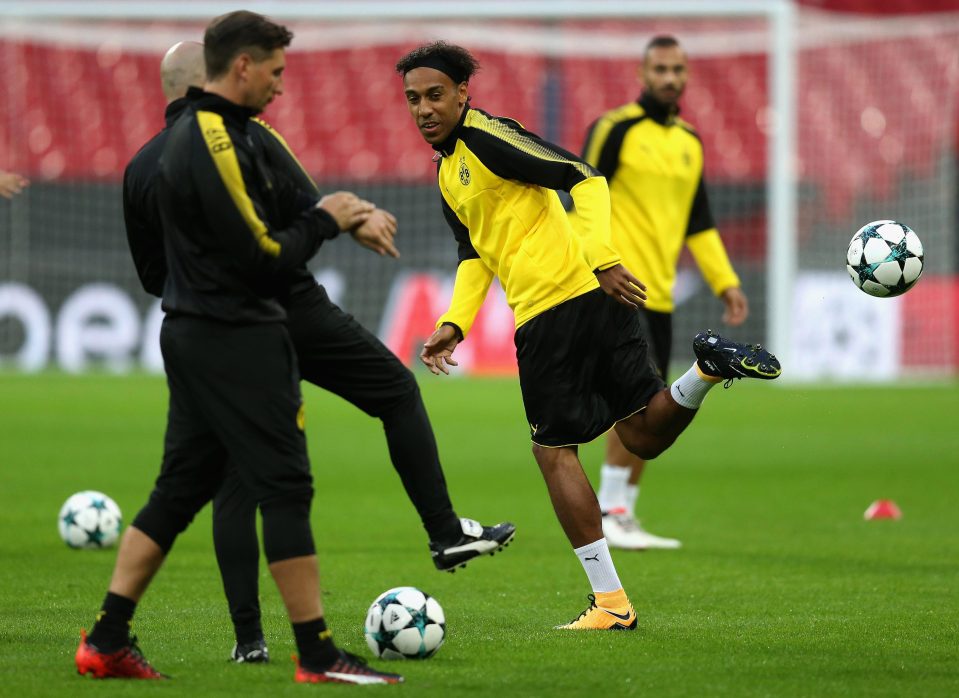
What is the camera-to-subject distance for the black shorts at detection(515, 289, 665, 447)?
20.0 feet

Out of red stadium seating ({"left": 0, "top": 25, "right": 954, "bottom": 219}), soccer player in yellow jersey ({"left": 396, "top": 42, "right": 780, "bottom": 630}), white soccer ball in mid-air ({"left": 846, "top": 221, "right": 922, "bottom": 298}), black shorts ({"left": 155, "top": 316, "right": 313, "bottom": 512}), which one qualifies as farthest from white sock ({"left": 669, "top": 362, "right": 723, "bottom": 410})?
red stadium seating ({"left": 0, "top": 25, "right": 954, "bottom": 219})

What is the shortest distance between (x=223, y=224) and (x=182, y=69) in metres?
1.13

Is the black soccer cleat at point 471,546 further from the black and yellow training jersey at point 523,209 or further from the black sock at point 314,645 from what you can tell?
the black sock at point 314,645

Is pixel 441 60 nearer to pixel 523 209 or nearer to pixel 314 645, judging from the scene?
pixel 523 209

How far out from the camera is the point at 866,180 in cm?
2297

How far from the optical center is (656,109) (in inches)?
346

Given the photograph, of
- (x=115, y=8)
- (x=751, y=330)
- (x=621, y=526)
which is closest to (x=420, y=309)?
(x=751, y=330)

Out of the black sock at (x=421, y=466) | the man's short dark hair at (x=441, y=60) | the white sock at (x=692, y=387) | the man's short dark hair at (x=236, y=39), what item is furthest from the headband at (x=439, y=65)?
the white sock at (x=692, y=387)

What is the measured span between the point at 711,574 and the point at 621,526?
1.16 metres

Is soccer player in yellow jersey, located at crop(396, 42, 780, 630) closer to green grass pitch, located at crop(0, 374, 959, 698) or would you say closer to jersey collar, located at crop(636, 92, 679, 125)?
green grass pitch, located at crop(0, 374, 959, 698)

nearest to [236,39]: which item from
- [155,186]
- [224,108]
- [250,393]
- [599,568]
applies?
[224,108]

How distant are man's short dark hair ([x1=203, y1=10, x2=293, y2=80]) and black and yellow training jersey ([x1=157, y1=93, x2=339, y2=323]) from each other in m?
0.11

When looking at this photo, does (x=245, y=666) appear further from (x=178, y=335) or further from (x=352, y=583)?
(x=352, y=583)

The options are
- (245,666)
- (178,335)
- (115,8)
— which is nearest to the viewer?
(178,335)
